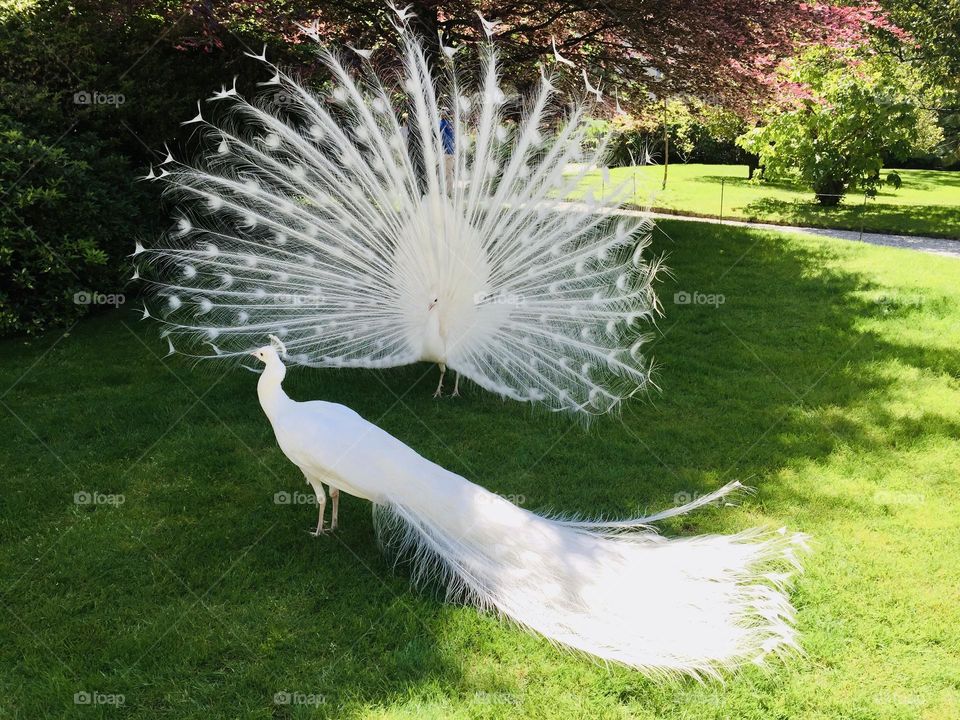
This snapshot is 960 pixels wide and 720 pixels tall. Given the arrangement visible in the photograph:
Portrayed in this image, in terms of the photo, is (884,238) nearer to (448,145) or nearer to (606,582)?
(448,145)

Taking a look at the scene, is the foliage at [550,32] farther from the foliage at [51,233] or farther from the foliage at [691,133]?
the foliage at [51,233]

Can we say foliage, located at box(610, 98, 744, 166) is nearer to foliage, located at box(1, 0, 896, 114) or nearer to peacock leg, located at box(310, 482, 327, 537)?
foliage, located at box(1, 0, 896, 114)

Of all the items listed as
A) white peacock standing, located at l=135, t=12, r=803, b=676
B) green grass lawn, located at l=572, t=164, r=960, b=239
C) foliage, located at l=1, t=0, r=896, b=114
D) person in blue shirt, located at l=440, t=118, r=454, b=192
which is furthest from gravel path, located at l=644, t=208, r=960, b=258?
white peacock standing, located at l=135, t=12, r=803, b=676

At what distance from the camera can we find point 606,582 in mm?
3219

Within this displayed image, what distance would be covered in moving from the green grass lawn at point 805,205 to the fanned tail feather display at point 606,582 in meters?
7.59

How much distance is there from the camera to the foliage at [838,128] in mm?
14562

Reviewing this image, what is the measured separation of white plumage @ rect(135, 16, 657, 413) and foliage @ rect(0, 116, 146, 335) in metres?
1.70

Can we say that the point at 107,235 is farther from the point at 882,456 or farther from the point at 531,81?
the point at 882,456

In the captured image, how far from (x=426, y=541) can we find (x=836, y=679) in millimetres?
1748

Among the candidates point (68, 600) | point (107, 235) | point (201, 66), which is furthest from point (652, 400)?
point (201, 66)

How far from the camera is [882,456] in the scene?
17.3 ft

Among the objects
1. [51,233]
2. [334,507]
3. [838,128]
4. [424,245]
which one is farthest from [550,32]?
[334,507]

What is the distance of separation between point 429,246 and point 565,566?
2.72 metres

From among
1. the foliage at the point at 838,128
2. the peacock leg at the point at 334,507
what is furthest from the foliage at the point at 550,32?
the peacock leg at the point at 334,507
